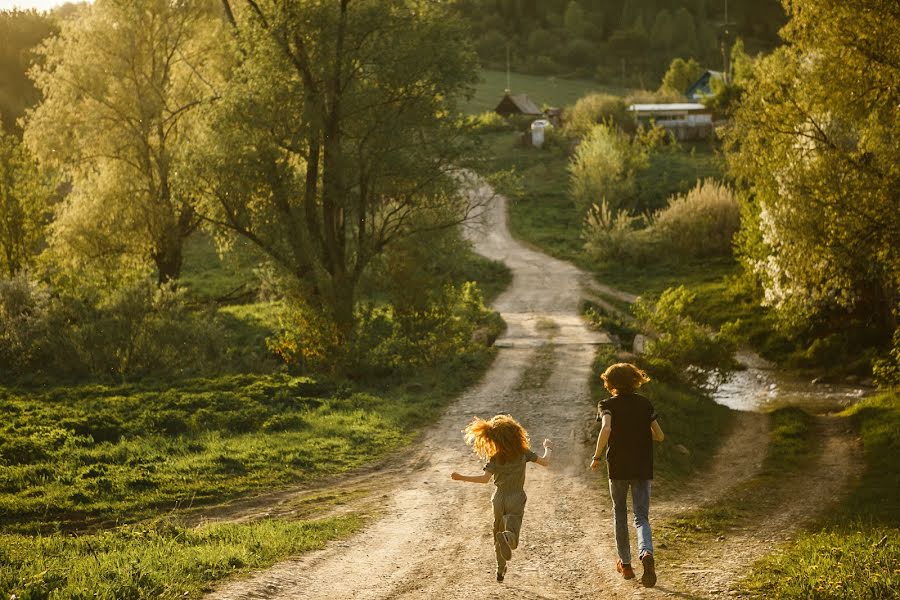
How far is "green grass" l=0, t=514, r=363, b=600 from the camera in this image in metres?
9.60

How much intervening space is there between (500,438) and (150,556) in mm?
4735

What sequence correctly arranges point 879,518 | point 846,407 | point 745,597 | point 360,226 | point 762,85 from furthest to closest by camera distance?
point 360,226 → point 846,407 → point 762,85 → point 879,518 → point 745,597

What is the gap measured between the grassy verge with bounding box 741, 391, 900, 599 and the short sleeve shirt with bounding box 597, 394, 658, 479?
Answer: 1915 mm

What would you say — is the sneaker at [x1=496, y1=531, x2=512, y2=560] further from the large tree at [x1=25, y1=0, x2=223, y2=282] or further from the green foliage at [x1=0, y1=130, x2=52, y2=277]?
the green foliage at [x1=0, y1=130, x2=52, y2=277]

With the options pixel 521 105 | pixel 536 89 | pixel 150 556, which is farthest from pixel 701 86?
pixel 150 556

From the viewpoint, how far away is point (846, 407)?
2528 cm

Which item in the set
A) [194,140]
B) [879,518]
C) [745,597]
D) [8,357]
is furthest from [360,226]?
[745,597]

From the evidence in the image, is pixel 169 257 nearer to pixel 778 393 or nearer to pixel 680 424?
pixel 680 424

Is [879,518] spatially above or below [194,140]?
below

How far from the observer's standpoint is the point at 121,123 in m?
37.6

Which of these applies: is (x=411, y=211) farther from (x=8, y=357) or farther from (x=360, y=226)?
(x=8, y=357)

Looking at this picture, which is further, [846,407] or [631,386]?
[846,407]

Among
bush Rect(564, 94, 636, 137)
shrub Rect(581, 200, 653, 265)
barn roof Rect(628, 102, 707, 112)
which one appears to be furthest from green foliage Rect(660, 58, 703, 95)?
shrub Rect(581, 200, 653, 265)

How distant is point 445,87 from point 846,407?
14.8m
